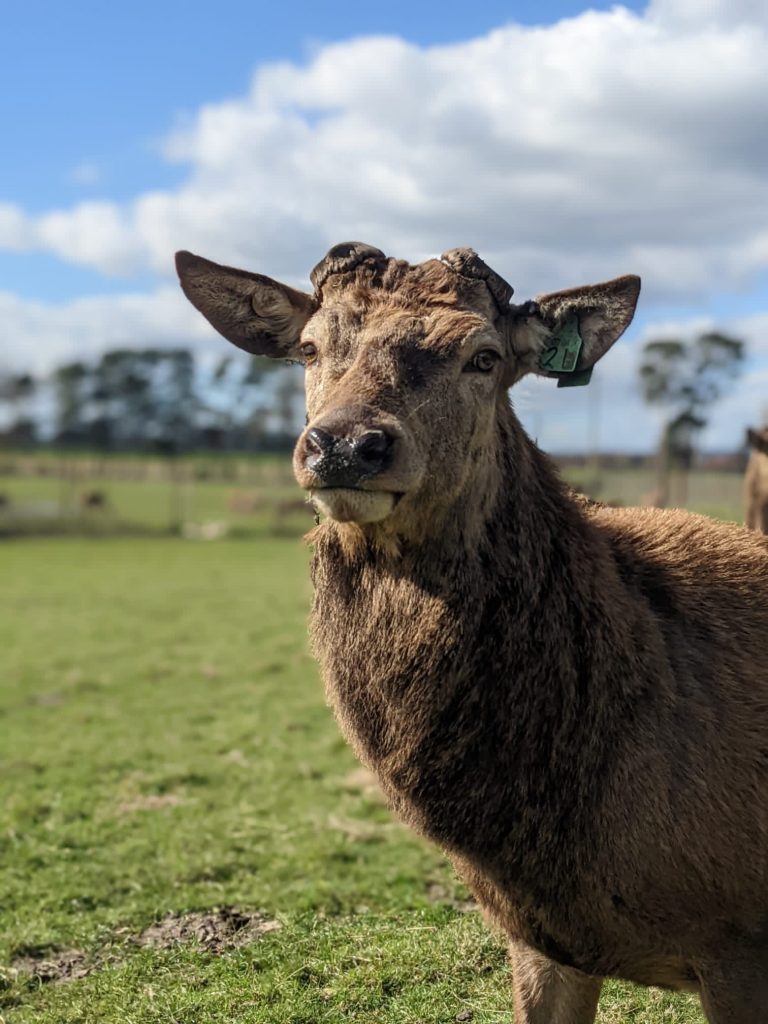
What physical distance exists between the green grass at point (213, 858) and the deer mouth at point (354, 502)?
9.67 ft

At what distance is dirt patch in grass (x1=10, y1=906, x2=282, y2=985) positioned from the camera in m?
5.67

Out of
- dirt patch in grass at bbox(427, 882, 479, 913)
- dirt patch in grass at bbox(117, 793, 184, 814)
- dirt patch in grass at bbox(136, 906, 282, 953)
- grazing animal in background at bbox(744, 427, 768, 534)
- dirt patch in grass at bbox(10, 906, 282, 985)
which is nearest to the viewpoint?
dirt patch in grass at bbox(10, 906, 282, 985)

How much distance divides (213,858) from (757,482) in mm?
6037

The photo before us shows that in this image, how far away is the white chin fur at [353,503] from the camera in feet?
10.7

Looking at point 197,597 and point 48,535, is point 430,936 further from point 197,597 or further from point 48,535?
point 48,535

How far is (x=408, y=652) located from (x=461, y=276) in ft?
4.97

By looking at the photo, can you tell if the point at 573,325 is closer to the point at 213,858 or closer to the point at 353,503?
the point at 353,503

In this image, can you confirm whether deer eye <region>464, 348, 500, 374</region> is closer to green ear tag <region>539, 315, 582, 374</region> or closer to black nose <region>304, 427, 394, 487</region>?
green ear tag <region>539, 315, 582, 374</region>

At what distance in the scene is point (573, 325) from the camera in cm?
430

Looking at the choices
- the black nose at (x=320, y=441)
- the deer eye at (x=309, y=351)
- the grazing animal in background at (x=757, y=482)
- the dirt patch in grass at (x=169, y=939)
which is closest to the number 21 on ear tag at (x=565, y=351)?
the deer eye at (x=309, y=351)

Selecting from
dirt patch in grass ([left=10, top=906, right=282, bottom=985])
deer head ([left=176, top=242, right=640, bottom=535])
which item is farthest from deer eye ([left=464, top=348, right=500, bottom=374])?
dirt patch in grass ([left=10, top=906, right=282, bottom=985])

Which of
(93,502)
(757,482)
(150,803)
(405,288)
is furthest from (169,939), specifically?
(93,502)

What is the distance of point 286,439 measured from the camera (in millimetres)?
63656

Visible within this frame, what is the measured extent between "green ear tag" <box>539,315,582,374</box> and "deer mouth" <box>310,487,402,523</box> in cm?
131
